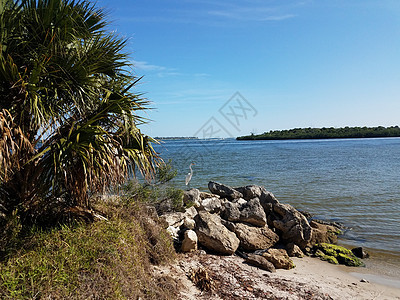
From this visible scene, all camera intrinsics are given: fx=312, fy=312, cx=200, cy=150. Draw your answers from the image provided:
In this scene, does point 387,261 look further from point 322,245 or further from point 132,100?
point 132,100

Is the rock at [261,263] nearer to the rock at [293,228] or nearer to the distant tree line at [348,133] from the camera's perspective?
the rock at [293,228]

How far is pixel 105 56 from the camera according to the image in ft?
18.2

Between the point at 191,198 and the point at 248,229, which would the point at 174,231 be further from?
the point at 191,198

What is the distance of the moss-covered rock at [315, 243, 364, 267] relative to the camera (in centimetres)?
881

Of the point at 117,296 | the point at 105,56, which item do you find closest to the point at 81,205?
the point at 117,296

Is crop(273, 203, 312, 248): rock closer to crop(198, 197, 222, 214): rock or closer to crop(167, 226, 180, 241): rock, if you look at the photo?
crop(198, 197, 222, 214): rock

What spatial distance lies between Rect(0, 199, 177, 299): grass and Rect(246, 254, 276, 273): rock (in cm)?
228

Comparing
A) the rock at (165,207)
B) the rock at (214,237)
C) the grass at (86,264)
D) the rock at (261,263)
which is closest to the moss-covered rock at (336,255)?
the rock at (261,263)

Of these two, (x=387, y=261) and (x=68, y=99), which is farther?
(x=387, y=261)

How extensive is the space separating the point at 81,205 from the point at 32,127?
Answer: 5.26 ft

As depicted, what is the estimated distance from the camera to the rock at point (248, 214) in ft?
30.7

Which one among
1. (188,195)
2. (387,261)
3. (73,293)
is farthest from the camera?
(188,195)

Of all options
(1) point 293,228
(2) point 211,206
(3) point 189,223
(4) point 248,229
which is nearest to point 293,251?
(1) point 293,228

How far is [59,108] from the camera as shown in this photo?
5.24 meters
